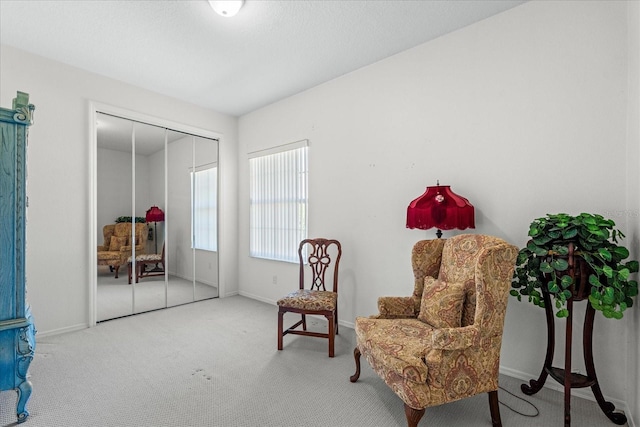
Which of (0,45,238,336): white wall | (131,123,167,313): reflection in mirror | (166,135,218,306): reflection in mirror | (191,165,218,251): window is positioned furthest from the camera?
(191,165,218,251): window

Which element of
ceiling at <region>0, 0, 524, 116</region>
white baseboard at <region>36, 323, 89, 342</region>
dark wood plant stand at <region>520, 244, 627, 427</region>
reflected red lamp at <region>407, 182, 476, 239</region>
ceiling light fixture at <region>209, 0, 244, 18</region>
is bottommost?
white baseboard at <region>36, 323, 89, 342</region>

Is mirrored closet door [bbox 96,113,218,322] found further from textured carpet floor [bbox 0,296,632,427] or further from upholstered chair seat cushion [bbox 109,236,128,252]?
textured carpet floor [bbox 0,296,632,427]

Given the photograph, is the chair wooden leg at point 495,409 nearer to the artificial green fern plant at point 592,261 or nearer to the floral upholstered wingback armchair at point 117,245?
the artificial green fern plant at point 592,261

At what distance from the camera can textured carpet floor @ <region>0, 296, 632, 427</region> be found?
73.5 inches

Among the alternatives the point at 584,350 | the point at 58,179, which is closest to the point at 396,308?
the point at 584,350

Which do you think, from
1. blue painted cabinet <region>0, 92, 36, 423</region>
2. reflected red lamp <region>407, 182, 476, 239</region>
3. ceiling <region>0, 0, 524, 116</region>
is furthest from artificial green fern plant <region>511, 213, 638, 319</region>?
blue painted cabinet <region>0, 92, 36, 423</region>

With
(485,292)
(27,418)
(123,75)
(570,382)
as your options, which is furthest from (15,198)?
(570,382)

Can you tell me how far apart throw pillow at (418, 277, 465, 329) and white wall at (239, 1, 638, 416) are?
704 mm

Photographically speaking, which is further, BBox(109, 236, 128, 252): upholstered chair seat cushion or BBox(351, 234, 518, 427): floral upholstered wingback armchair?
BBox(109, 236, 128, 252): upholstered chair seat cushion

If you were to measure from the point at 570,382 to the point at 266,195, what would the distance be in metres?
3.64

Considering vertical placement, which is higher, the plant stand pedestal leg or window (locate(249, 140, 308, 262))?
window (locate(249, 140, 308, 262))

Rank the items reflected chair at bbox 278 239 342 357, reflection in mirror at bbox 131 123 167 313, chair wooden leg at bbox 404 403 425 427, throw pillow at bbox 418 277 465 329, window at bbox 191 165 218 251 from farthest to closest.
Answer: window at bbox 191 165 218 251, reflection in mirror at bbox 131 123 167 313, reflected chair at bbox 278 239 342 357, throw pillow at bbox 418 277 465 329, chair wooden leg at bbox 404 403 425 427

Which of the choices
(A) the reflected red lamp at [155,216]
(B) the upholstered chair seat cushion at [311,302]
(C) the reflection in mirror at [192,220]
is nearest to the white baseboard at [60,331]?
(C) the reflection in mirror at [192,220]

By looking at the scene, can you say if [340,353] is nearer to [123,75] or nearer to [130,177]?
[130,177]
